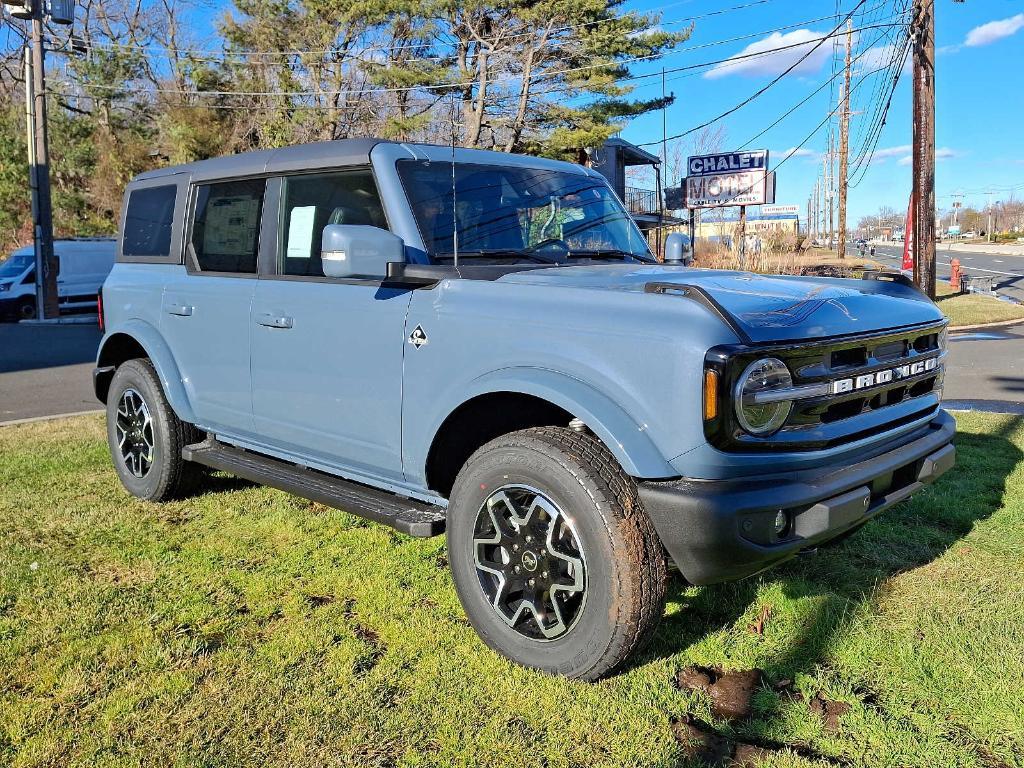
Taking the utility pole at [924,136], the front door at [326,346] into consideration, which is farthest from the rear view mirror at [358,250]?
the utility pole at [924,136]

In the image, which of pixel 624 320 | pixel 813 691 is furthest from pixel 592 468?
pixel 813 691

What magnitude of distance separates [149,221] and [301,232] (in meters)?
1.67

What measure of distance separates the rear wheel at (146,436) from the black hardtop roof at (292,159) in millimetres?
1293

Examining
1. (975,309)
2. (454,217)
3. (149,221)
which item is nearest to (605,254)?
(454,217)

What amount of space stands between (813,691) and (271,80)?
35053 millimetres

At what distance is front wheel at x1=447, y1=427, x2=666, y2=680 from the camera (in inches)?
106

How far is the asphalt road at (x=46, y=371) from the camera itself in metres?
8.79

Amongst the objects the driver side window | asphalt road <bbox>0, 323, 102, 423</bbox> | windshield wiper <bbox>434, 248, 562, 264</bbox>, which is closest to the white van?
asphalt road <bbox>0, 323, 102, 423</bbox>

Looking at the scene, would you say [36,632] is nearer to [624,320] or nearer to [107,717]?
[107,717]

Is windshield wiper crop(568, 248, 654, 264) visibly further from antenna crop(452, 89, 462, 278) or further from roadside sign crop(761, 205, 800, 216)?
roadside sign crop(761, 205, 800, 216)

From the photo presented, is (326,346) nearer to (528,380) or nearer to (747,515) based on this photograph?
(528,380)

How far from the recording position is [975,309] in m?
20.1

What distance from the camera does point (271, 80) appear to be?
3338 centimetres

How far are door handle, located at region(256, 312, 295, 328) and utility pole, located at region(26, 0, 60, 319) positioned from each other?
19155 mm
